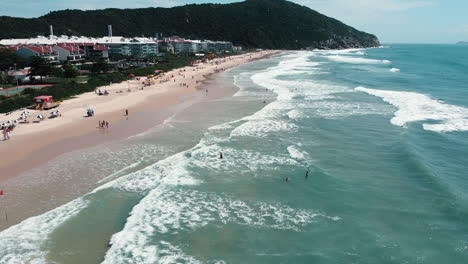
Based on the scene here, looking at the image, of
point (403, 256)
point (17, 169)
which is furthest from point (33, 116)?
point (403, 256)

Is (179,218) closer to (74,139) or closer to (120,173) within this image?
(120,173)

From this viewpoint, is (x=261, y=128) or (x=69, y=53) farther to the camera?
(x=69, y=53)

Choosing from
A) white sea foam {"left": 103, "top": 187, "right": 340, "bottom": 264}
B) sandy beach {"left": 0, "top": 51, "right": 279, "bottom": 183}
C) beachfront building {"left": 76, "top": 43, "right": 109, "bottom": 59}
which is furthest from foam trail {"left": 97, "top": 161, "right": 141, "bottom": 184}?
beachfront building {"left": 76, "top": 43, "right": 109, "bottom": 59}

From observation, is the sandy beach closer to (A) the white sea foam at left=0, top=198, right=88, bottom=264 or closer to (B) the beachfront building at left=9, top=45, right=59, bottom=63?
(A) the white sea foam at left=0, top=198, right=88, bottom=264

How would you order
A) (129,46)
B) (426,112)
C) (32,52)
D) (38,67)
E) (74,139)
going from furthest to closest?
(129,46) → (32,52) → (38,67) → (426,112) → (74,139)

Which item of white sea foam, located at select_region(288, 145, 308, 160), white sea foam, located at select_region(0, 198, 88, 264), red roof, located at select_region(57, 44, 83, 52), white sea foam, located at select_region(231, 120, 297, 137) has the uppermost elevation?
red roof, located at select_region(57, 44, 83, 52)

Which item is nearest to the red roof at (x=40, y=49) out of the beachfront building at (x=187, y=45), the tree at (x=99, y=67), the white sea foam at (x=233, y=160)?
the tree at (x=99, y=67)

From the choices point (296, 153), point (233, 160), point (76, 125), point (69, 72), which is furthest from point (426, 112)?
point (69, 72)

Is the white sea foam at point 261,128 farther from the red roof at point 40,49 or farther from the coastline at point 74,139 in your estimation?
the red roof at point 40,49
